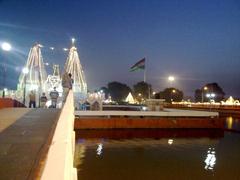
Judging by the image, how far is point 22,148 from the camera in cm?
752

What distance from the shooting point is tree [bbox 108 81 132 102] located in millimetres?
130000

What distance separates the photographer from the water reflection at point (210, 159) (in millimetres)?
17391

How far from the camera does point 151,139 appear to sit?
2700 cm

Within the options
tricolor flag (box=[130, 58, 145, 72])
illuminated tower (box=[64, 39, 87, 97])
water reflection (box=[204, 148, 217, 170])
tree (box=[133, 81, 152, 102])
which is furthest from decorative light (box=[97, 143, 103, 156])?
tree (box=[133, 81, 152, 102])

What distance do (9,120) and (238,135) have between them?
84.8 feet

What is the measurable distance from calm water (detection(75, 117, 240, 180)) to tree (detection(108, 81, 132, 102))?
98621 millimetres

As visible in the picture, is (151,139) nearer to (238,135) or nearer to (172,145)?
(172,145)

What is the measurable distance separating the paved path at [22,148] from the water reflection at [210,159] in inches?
397

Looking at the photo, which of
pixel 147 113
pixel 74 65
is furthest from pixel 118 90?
pixel 147 113

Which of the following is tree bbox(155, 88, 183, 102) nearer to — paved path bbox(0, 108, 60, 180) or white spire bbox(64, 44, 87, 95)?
white spire bbox(64, 44, 87, 95)

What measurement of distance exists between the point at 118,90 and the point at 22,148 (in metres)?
124

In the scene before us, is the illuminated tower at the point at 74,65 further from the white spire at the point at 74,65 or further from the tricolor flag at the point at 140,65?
the tricolor flag at the point at 140,65

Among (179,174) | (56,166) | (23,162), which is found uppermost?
(56,166)

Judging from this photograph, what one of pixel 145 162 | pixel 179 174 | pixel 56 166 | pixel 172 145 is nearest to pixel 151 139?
pixel 172 145
